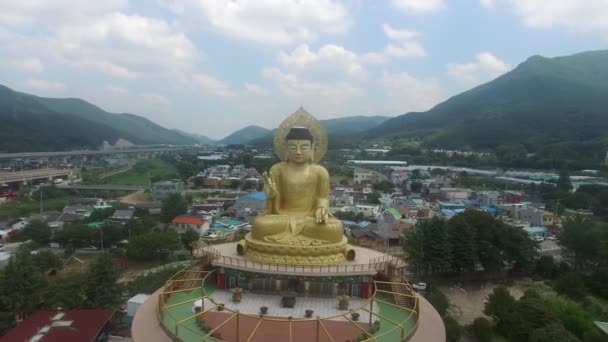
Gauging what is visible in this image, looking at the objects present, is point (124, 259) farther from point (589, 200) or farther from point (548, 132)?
point (548, 132)

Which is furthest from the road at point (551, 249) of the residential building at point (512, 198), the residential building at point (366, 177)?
the residential building at point (366, 177)

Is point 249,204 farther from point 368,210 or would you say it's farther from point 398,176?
point 398,176

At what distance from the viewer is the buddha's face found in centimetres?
1290

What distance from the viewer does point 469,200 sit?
45.0 meters

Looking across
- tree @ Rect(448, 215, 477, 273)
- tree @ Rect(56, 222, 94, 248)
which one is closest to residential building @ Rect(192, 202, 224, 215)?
tree @ Rect(56, 222, 94, 248)

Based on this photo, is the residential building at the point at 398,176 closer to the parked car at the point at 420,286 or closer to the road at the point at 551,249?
the road at the point at 551,249

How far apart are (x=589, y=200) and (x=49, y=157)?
93.4 m

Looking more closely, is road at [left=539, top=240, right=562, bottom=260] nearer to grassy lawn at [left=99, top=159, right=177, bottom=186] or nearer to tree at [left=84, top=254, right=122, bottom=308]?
tree at [left=84, top=254, right=122, bottom=308]

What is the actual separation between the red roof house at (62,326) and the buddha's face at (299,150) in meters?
8.24

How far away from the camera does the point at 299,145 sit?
1290 cm

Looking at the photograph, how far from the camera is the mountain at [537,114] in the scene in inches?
3563

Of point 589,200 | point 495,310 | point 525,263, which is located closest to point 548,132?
point 589,200

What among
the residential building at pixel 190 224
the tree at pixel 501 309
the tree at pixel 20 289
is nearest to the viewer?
the tree at pixel 20 289

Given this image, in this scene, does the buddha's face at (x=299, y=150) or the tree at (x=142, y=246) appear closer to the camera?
the buddha's face at (x=299, y=150)
